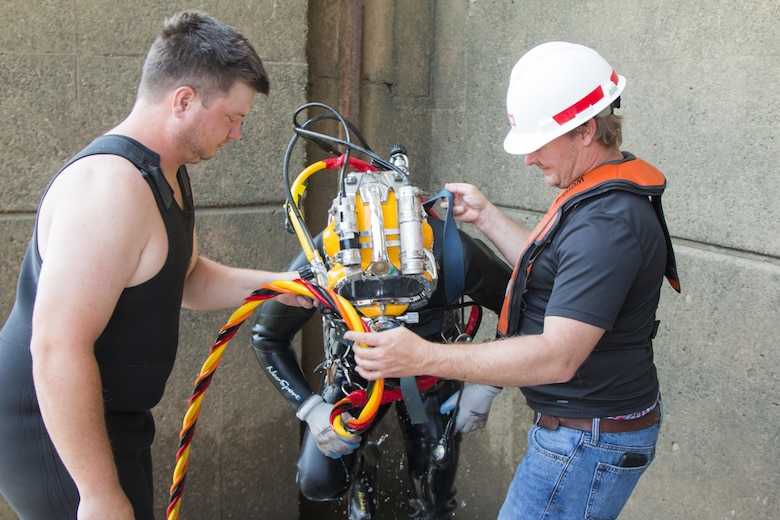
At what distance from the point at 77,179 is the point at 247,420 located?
2076 millimetres

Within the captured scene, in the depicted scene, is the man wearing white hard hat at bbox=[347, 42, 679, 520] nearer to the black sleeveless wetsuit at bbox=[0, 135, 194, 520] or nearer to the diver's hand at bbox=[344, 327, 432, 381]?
the diver's hand at bbox=[344, 327, 432, 381]

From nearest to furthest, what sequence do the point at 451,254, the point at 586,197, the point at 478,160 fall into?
1. the point at 586,197
2. the point at 451,254
3. the point at 478,160

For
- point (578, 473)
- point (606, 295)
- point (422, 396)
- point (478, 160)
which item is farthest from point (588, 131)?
point (478, 160)

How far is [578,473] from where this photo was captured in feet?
5.65

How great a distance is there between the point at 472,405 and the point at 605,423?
2.15 feet

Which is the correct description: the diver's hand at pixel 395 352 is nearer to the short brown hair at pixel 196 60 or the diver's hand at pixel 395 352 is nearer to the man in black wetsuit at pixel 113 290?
the man in black wetsuit at pixel 113 290

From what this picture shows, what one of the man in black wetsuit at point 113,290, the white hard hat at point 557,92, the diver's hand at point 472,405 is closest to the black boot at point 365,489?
the diver's hand at point 472,405

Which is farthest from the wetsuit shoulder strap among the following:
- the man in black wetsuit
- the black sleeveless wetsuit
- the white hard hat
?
the black sleeveless wetsuit

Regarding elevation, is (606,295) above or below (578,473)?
above

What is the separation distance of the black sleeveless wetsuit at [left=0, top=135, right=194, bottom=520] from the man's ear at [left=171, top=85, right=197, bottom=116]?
12 cm

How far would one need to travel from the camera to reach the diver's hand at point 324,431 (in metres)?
2.21

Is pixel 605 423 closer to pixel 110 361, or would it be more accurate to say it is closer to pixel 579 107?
pixel 579 107

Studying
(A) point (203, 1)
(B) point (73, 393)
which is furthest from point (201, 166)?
(B) point (73, 393)

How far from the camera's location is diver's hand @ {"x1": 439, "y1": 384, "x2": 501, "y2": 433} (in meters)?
2.29
